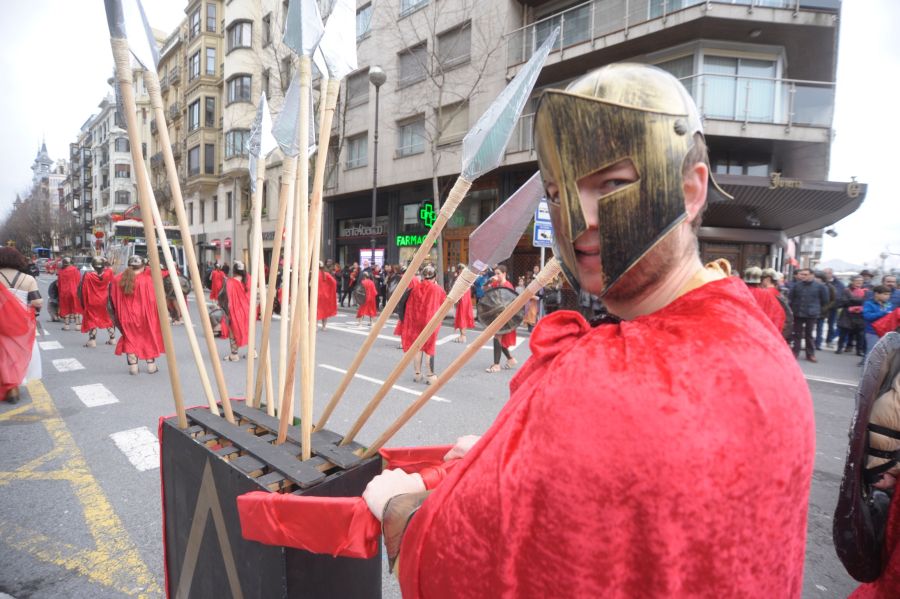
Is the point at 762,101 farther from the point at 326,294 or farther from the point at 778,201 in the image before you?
the point at 326,294

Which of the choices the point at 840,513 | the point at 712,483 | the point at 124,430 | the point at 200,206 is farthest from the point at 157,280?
the point at 200,206

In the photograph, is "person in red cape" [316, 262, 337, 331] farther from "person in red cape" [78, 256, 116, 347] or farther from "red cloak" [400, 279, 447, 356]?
"red cloak" [400, 279, 447, 356]

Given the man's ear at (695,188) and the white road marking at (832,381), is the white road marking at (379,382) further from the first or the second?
the white road marking at (832,381)

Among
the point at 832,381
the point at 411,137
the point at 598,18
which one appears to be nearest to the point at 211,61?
the point at 411,137

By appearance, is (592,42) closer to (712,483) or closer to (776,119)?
(776,119)

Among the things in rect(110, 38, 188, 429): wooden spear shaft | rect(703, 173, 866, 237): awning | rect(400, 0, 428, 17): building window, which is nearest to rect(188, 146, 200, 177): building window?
rect(400, 0, 428, 17): building window

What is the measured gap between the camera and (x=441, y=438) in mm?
4664

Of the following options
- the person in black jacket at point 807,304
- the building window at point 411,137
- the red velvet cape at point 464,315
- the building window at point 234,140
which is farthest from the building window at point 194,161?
the person in black jacket at point 807,304

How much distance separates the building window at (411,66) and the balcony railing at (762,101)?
987 centimetres

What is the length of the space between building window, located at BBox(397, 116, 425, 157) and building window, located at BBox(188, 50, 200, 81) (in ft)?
67.3

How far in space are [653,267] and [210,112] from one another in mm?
37049

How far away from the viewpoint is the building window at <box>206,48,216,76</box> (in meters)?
31.5

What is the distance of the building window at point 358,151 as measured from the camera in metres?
21.3

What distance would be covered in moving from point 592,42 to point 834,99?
641 centimetres
